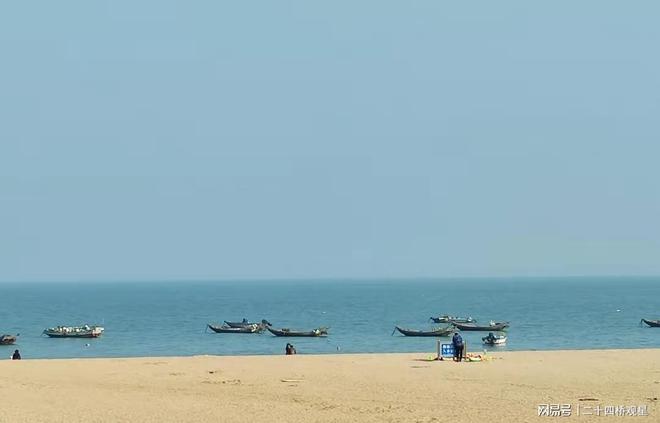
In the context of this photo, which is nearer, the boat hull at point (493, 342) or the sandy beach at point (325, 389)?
the sandy beach at point (325, 389)

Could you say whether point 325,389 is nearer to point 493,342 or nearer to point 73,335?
point 493,342

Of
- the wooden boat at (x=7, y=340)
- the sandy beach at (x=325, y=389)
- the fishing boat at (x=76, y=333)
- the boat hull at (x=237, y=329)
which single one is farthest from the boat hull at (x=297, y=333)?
the sandy beach at (x=325, y=389)

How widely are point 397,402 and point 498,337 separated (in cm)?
4996

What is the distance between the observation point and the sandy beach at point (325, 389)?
26750 mm

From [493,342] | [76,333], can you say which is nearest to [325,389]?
[493,342]

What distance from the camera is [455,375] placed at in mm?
35969

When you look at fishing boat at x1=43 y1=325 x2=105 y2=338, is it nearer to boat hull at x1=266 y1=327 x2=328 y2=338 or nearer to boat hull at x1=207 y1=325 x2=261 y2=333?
boat hull at x1=207 y1=325 x2=261 y2=333

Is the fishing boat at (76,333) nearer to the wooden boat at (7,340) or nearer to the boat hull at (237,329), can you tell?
the wooden boat at (7,340)

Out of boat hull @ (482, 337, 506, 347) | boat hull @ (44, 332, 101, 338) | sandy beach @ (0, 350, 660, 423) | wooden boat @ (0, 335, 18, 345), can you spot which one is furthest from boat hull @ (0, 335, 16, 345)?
sandy beach @ (0, 350, 660, 423)

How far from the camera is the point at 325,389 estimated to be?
105 feet

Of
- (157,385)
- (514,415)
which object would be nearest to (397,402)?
(514,415)

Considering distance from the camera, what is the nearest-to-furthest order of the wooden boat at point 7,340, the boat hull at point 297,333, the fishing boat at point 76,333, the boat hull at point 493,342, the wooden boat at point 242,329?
the boat hull at point 493,342, the wooden boat at point 7,340, the boat hull at point 297,333, the fishing boat at point 76,333, the wooden boat at point 242,329

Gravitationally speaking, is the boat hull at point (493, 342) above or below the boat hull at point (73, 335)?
above

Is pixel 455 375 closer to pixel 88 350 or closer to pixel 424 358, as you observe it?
pixel 424 358
